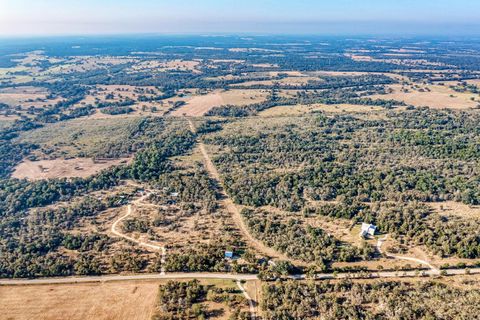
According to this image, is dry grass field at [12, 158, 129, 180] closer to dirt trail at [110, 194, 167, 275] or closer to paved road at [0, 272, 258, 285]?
dirt trail at [110, 194, 167, 275]

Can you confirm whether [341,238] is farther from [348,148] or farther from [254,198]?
[348,148]

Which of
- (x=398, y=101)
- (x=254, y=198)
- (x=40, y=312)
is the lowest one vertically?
(x=40, y=312)

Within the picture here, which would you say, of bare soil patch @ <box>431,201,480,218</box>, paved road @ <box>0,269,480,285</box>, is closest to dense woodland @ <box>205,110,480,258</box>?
bare soil patch @ <box>431,201,480,218</box>

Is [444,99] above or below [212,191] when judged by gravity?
above

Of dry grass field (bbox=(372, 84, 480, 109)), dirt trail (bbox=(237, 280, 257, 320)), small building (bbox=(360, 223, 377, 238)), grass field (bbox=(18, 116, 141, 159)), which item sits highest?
dry grass field (bbox=(372, 84, 480, 109))

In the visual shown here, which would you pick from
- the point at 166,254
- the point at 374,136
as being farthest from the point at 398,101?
the point at 166,254

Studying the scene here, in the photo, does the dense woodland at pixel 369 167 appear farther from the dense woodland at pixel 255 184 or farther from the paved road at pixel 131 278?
the paved road at pixel 131 278
